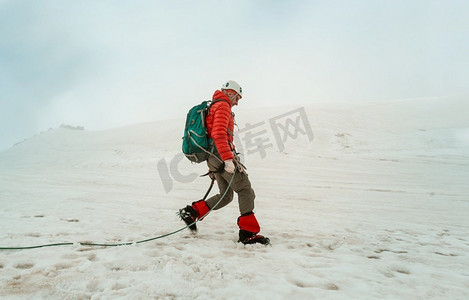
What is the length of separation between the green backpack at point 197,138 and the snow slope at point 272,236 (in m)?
1.24

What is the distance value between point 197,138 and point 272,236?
1.92 metres

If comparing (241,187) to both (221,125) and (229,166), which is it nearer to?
(229,166)

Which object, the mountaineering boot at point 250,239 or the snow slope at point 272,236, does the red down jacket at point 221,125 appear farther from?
the snow slope at point 272,236

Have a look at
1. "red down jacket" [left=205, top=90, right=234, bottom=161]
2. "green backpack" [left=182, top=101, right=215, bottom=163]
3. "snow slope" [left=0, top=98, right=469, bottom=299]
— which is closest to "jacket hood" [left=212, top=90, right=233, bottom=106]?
"red down jacket" [left=205, top=90, right=234, bottom=161]

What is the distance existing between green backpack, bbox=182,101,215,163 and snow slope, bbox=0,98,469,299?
1243mm

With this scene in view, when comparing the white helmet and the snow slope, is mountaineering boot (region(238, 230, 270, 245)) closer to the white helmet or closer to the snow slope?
the snow slope

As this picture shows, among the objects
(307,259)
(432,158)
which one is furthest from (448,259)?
(432,158)

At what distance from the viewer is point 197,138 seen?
153 inches

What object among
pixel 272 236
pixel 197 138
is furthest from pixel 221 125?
pixel 272 236

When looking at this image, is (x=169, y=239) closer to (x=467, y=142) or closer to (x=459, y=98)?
(x=467, y=142)

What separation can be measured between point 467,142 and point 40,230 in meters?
18.1

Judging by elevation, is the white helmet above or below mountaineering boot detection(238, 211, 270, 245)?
above

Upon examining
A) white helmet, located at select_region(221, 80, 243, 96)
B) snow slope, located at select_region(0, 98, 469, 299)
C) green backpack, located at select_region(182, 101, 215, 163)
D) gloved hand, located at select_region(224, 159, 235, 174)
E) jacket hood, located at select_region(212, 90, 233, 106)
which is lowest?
snow slope, located at select_region(0, 98, 469, 299)

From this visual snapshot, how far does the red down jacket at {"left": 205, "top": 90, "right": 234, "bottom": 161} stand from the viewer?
366cm
